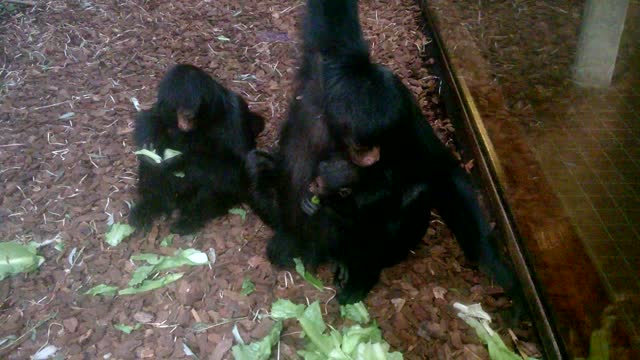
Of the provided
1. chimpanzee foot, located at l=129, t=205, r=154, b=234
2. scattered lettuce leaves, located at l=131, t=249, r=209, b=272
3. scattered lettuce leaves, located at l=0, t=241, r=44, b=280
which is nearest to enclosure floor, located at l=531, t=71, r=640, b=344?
scattered lettuce leaves, located at l=131, t=249, r=209, b=272

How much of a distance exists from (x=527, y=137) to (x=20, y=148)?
4.67 meters

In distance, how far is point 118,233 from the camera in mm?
5031

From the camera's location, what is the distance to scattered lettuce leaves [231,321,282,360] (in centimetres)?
413

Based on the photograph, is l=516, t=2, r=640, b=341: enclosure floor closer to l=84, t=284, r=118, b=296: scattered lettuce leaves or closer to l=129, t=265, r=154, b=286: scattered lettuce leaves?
l=129, t=265, r=154, b=286: scattered lettuce leaves

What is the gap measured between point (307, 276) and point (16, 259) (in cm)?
224

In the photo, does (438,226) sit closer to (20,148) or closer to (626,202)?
(626,202)

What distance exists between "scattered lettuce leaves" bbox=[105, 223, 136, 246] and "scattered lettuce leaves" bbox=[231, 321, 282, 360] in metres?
1.47

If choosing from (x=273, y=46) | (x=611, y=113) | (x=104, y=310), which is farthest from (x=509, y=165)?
(x=104, y=310)

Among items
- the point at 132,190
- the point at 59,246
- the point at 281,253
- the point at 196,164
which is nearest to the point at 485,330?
the point at 281,253

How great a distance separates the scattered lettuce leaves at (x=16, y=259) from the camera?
4.62m

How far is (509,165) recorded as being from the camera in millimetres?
5508

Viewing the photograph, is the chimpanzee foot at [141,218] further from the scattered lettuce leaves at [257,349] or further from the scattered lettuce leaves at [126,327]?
the scattered lettuce leaves at [257,349]

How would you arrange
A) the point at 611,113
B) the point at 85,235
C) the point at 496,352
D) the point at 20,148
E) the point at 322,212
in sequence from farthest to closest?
the point at 20,148, the point at 85,235, the point at 322,212, the point at 496,352, the point at 611,113

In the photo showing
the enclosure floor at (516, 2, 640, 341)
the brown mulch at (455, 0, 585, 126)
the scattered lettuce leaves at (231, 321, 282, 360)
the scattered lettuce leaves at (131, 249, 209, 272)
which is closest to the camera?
the enclosure floor at (516, 2, 640, 341)
